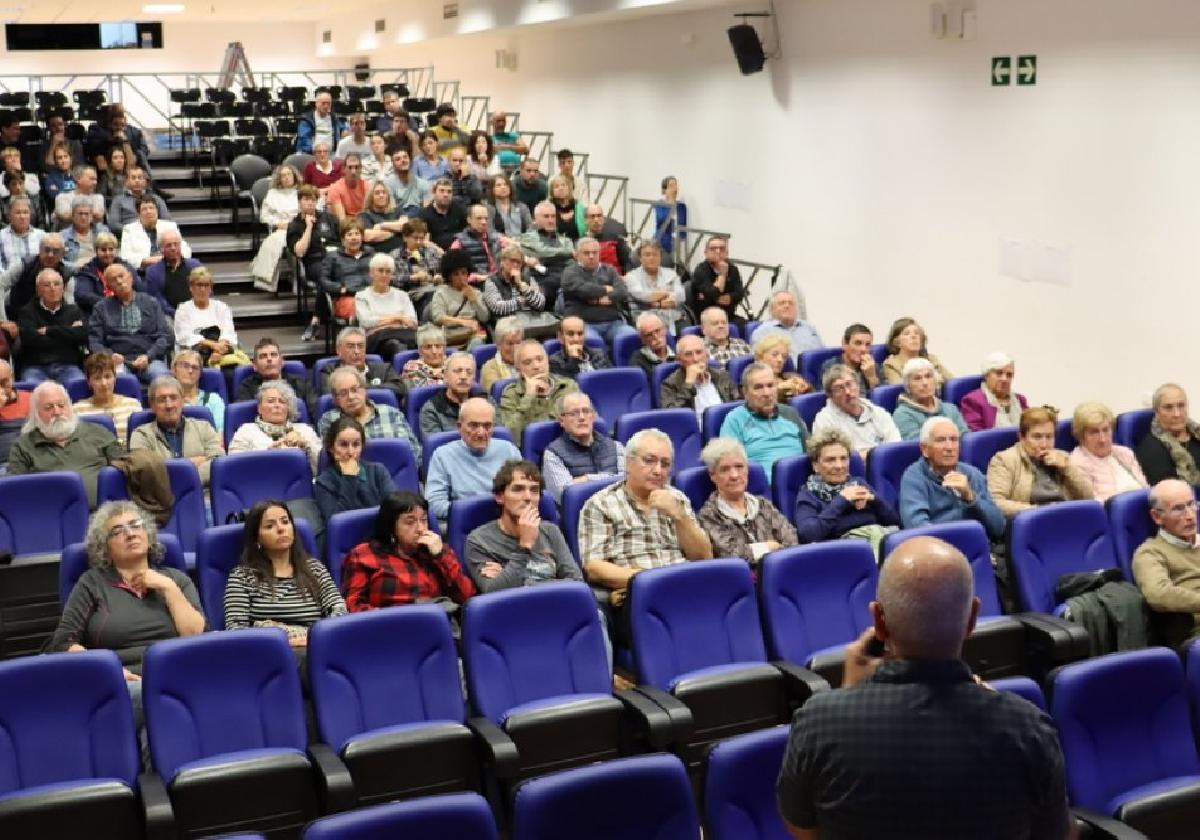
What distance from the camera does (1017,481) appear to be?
5773 millimetres

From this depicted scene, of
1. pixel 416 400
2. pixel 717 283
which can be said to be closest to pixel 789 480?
pixel 416 400

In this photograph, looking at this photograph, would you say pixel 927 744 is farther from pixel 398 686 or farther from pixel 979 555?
pixel 979 555

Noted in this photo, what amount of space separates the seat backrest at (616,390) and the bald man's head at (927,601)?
16.8ft

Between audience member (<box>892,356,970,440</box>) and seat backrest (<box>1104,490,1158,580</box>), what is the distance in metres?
1.38

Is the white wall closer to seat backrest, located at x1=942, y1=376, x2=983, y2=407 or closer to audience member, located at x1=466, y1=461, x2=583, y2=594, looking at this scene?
seat backrest, located at x1=942, y1=376, x2=983, y2=407

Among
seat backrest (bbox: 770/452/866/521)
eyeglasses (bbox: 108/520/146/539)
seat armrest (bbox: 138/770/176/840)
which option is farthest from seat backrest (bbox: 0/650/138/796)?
seat backrest (bbox: 770/452/866/521)

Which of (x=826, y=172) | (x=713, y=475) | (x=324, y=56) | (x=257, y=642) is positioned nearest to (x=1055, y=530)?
(x=713, y=475)

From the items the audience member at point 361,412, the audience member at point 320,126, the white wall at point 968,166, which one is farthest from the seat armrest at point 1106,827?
the audience member at point 320,126

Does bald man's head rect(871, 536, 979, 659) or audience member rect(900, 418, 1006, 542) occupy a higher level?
bald man's head rect(871, 536, 979, 659)

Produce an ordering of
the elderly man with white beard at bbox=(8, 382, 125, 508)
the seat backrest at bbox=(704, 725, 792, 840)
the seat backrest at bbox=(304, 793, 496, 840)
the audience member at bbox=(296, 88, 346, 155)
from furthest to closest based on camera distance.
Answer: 1. the audience member at bbox=(296, 88, 346, 155)
2. the elderly man with white beard at bbox=(8, 382, 125, 508)
3. the seat backrest at bbox=(704, 725, 792, 840)
4. the seat backrest at bbox=(304, 793, 496, 840)

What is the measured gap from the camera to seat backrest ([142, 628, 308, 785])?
3777 millimetres

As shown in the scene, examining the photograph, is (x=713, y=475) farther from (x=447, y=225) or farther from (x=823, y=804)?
(x=447, y=225)

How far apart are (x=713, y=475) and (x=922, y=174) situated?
5.02m

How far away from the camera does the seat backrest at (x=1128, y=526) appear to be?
5.11 metres
